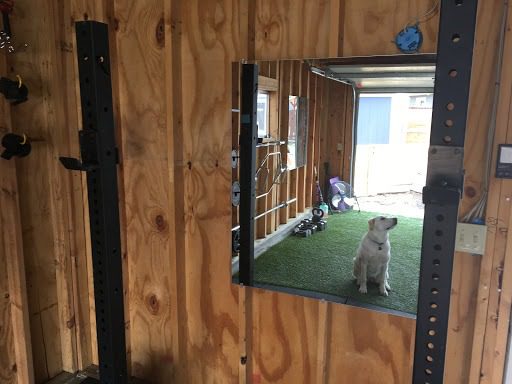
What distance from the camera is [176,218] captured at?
6.38 feet

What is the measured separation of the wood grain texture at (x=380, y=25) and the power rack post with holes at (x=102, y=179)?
2.93ft

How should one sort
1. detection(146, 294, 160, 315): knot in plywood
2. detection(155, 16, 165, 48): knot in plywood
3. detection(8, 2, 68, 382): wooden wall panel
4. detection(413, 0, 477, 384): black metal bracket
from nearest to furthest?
1. detection(413, 0, 477, 384): black metal bracket
2. detection(155, 16, 165, 48): knot in plywood
3. detection(8, 2, 68, 382): wooden wall panel
4. detection(146, 294, 160, 315): knot in plywood

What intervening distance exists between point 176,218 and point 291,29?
38.8 inches

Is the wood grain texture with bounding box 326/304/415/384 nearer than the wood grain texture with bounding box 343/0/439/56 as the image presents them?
No

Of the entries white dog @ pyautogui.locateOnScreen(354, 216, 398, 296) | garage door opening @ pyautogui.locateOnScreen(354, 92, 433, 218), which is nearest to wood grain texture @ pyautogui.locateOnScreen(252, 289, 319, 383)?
white dog @ pyautogui.locateOnScreen(354, 216, 398, 296)

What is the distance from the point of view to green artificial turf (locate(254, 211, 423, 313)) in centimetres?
172

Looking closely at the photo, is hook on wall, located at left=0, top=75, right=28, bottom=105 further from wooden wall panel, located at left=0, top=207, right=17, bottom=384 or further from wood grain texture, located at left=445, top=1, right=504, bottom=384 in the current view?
wood grain texture, located at left=445, top=1, right=504, bottom=384

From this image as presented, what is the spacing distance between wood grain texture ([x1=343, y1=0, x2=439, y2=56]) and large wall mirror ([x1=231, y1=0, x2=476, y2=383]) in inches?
1.7

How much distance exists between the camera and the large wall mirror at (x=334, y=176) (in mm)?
1646

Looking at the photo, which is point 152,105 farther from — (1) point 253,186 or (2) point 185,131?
(1) point 253,186

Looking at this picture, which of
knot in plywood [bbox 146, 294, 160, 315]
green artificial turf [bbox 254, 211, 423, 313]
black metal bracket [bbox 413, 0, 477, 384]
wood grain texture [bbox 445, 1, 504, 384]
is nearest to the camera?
black metal bracket [bbox 413, 0, 477, 384]

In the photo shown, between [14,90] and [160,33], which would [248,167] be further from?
[14,90]

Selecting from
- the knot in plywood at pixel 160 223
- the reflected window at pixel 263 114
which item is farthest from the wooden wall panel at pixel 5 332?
the reflected window at pixel 263 114

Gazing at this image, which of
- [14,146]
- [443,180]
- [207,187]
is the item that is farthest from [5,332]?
[443,180]
